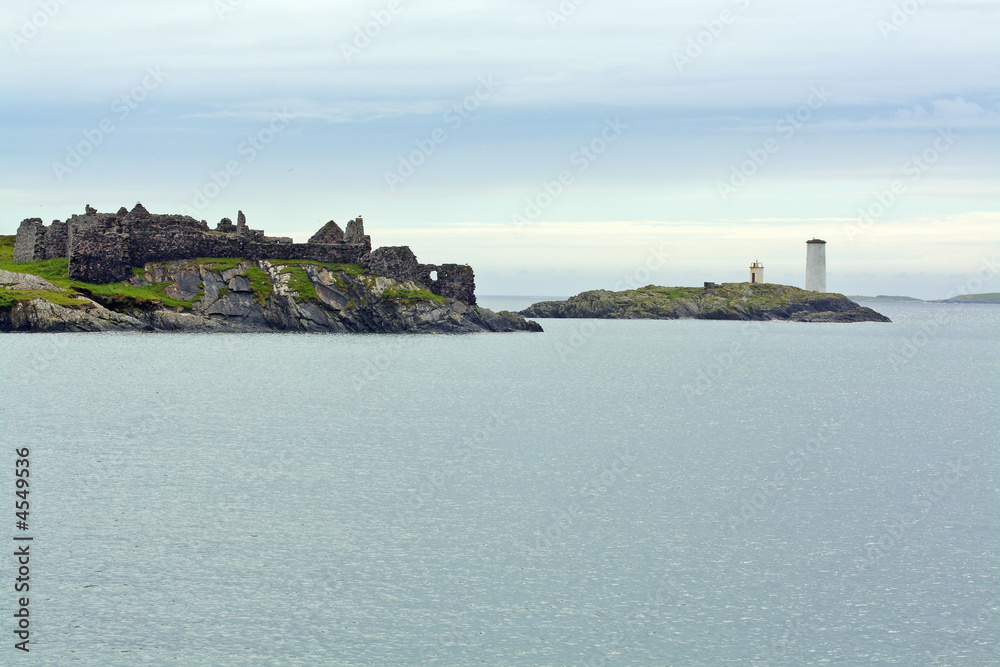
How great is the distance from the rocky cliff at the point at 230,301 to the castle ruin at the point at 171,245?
239 cm

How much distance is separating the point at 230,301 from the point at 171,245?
49.8 ft

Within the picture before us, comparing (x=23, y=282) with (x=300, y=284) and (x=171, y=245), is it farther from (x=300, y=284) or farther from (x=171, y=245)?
(x=300, y=284)

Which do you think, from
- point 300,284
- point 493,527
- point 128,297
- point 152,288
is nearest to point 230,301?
point 300,284

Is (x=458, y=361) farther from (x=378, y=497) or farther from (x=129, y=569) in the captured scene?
(x=129, y=569)

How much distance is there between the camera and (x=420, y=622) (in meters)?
20.9

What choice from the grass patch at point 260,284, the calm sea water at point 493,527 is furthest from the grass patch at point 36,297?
the calm sea water at point 493,527

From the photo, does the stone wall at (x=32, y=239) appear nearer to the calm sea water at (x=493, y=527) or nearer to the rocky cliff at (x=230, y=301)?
the rocky cliff at (x=230, y=301)

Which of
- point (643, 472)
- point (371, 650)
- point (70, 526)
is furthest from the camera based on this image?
point (643, 472)

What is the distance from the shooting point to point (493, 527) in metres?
28.8

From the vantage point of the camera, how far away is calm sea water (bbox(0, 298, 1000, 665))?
2014 centimetres

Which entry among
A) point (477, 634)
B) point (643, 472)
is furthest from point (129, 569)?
point (643, 472)

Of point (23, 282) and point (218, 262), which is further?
point (218, 262)

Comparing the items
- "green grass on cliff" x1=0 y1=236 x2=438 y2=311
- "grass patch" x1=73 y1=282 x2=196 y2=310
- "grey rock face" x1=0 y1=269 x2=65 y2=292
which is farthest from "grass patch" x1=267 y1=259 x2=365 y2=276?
"grey rock face" x1=0 y1=269 x2=65 y2=292

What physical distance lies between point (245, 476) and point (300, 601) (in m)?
14.4
